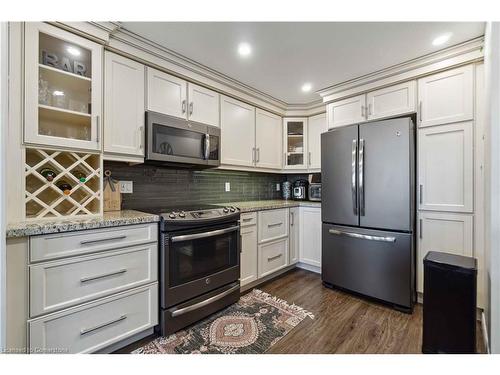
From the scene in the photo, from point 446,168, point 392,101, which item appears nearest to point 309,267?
point 446,168

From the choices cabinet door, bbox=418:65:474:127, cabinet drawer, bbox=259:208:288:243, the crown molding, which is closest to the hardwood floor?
cabinet drawer, bbox=259:208:288:243

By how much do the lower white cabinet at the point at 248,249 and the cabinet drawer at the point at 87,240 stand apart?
3.21 feet

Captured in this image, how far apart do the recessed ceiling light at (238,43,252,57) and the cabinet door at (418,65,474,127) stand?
5.47ft

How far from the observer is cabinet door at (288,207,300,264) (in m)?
3.07

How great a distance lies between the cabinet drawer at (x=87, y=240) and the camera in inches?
50.7

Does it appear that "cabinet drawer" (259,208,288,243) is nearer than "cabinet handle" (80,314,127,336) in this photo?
No

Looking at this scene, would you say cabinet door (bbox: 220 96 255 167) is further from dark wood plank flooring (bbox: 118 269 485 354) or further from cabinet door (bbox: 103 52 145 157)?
dark wood plank flooring (bbox: 118 269 485 354)

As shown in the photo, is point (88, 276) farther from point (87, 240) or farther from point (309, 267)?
point (309, 267)

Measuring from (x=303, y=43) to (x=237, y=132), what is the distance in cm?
119

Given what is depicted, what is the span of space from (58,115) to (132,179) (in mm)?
750

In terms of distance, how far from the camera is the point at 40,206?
1.60 meters

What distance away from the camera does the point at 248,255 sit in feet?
8.25
